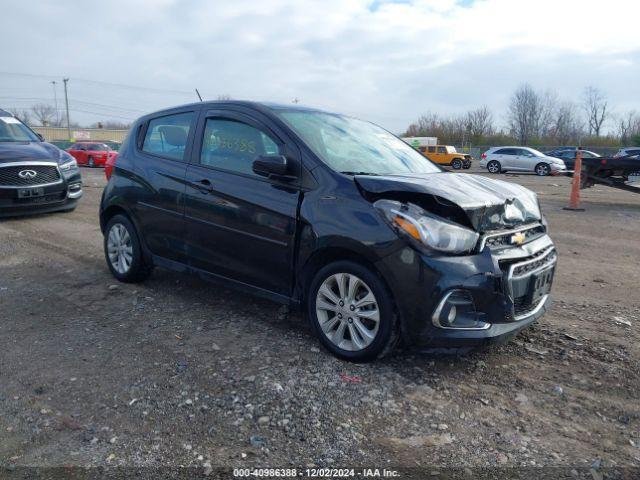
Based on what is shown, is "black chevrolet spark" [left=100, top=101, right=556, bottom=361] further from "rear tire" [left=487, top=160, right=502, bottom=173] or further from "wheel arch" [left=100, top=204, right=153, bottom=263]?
"rear tire" [left=487, top=160, right=502, bottom=173]

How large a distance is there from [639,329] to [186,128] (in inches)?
166

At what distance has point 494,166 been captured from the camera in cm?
3169

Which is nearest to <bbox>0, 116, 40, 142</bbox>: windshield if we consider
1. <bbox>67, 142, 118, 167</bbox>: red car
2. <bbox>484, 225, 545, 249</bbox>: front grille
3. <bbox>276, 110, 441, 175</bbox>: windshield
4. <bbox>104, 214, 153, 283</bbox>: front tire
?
<bbox>104, 214, 153, 283</bbox>: front tire

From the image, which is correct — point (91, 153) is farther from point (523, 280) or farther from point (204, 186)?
point (523, 280)

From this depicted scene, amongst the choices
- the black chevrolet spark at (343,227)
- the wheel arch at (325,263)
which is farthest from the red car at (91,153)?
the wheel arch at (325,263)

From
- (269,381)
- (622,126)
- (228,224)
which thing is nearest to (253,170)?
(228,224)

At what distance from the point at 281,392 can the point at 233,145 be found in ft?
6.89

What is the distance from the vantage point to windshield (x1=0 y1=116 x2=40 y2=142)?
380 inches

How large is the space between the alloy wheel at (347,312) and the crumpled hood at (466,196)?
63 cm

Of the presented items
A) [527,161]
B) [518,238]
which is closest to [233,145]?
[518,238]

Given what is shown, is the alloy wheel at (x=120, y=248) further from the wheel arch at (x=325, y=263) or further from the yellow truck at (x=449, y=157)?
the yellow truck at (x=449, y=157)

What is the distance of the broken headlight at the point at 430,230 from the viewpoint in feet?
10.5

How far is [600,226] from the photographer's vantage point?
30.8 feet

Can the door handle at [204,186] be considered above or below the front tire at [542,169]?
above
